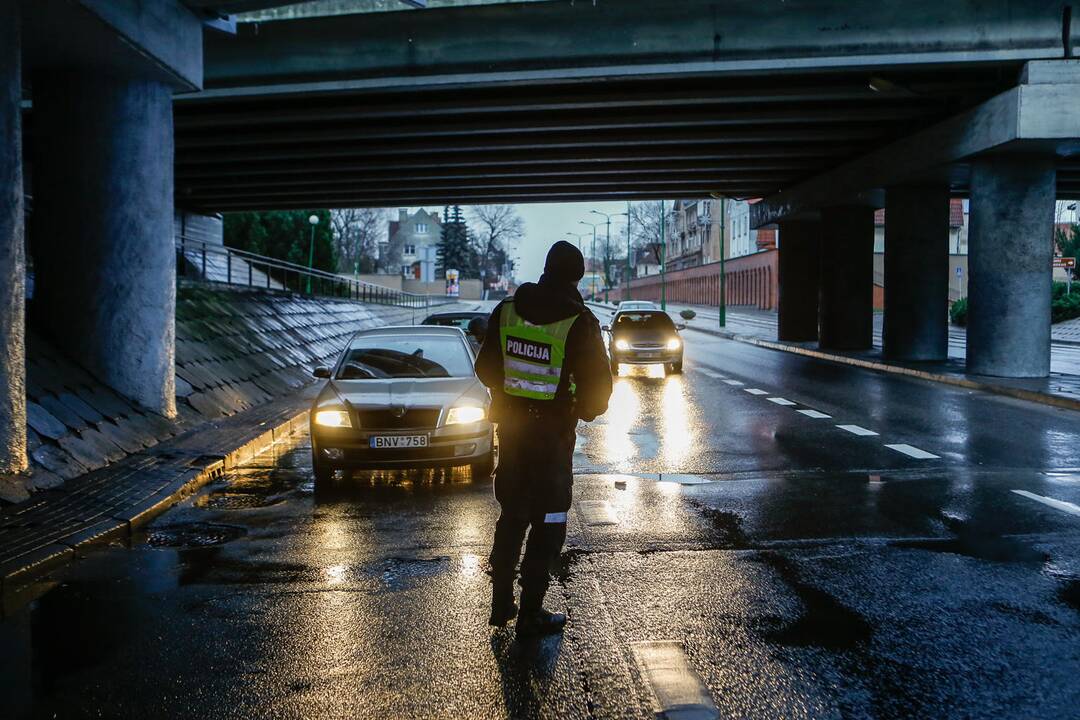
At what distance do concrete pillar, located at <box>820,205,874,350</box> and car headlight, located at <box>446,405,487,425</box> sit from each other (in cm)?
2355

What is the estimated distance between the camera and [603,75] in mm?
17266

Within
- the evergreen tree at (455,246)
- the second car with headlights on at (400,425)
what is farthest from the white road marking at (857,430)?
the evergreen tree at (455,246)

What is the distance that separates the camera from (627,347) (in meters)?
23.3

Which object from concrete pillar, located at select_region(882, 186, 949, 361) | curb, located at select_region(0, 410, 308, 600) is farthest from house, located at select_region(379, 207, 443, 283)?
curb, located at select_region(0, 410, 308, 600)

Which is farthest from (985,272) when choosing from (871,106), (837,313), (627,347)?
(837,313)

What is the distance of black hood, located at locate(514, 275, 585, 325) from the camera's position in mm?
4797

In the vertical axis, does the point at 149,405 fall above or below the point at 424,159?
below

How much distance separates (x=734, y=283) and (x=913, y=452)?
8128 centimetres

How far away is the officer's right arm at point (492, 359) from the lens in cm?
497

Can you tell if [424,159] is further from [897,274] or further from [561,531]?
[561,531]

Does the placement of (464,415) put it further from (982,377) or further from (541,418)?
(982,377)

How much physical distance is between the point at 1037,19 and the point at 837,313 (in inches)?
559

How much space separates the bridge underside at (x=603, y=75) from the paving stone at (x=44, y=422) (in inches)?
383

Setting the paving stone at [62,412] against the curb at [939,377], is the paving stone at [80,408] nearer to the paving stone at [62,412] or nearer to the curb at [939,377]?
the paving stone at [62,412]
